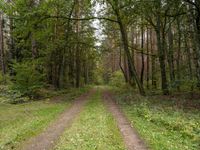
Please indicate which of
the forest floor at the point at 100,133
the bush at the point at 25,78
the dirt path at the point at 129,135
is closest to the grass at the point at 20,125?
the forest floor at the point at 100,133

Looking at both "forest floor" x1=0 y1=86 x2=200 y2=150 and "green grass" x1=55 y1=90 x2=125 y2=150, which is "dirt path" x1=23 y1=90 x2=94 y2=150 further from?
"green grass" x1=55 y1=90 x2=125 y2=150

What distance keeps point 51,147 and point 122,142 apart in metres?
2.13

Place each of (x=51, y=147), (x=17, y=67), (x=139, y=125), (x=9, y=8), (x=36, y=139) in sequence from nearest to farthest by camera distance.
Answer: (x=51, y=147), (x=36, y=139), (x=139, y=125), (x=9, y=8), (x=17, y=67)

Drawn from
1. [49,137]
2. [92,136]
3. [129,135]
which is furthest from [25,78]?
[129,135]

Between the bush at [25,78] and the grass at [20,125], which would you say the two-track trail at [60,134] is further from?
the bush at [25,78]

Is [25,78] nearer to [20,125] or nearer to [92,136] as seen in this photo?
[20,125]

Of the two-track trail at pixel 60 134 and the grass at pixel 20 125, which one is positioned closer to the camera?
the two-track trail at pixel 60 134

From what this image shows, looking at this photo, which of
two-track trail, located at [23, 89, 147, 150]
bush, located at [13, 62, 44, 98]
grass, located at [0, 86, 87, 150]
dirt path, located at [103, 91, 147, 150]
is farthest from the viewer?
bush, located at [13, 62, 44, 98]

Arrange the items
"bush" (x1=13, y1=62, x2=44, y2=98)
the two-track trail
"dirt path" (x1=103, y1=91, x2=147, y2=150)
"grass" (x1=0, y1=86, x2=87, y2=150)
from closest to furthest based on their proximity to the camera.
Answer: "dirt path" (x1=103, y1=91, x2=147, y2=150), the two-track trail, "grass" (x1=0, y1=86, x2=87, y2=150), "bush" (x1=13, y1=62, x2=44, y2=98)

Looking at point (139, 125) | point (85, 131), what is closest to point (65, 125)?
point (85, 131)

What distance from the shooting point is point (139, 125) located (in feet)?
33.7

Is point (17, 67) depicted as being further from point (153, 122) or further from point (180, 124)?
point (180, 124)

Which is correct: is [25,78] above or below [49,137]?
above

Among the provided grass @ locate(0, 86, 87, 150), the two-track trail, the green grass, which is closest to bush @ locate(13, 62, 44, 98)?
grass @ locate(0, 86, 87, 150)
